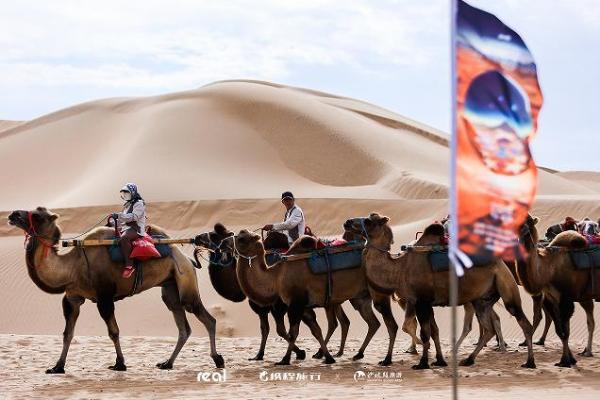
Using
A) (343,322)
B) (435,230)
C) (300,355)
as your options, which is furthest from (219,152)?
(435,230)

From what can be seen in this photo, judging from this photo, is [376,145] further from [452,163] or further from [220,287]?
[452,163]

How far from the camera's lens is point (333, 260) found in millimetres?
15000

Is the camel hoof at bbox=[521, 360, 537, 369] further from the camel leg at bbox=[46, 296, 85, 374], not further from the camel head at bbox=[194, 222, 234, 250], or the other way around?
the camel leg at bbox=[46, 296, 85, 374]

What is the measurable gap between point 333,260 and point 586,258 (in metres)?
3.74

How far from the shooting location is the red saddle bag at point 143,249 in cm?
1395

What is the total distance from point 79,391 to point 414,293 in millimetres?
4934

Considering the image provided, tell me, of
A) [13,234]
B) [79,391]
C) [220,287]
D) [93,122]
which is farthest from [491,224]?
[93,122]

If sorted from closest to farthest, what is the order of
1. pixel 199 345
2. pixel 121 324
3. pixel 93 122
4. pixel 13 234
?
pixel 199 345 → pixel 121 324 → pixel 13 234 → pixel 93 122

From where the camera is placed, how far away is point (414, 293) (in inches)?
566

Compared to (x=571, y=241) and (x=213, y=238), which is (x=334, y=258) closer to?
(x=213, y=238)

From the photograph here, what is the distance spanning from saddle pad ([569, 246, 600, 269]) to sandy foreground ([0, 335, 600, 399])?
145cm

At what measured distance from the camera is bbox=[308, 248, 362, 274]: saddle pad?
14836 mm

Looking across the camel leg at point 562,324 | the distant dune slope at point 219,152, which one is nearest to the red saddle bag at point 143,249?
the camel leg at point 562,324

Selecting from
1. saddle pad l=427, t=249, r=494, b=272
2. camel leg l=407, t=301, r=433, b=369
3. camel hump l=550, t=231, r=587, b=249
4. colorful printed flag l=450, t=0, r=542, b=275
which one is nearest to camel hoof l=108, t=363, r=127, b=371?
camel leg l=407, t=301, r=433, b=369
